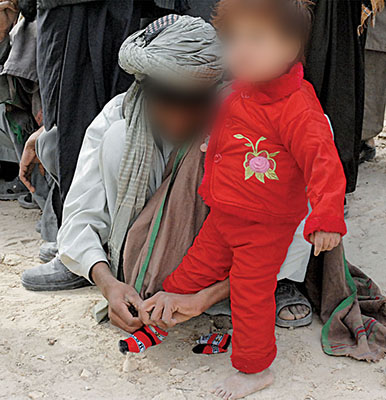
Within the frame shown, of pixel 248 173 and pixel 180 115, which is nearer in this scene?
pixel 248 173

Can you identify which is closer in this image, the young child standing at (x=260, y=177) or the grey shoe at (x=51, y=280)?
the young child standing at (x=260, y=177)

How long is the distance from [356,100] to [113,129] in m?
1.78

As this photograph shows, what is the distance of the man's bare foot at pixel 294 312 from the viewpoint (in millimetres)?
2629

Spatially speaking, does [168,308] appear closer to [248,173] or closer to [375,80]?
[248,173]

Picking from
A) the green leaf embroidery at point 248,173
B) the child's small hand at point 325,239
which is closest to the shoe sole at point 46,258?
the green leaf embroidery at point 248,173

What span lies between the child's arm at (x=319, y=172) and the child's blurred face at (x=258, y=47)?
0.58 ft

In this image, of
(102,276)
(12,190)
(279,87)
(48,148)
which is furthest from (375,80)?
(102,276)

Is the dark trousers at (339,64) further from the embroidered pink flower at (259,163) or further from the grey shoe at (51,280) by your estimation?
the grey shoe at (51,280)

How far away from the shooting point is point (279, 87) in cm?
198

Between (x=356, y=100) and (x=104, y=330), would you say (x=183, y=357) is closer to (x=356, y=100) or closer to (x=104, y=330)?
(x=104, y=330)

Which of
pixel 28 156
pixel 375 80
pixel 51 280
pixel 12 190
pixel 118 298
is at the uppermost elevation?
pixel 375 80

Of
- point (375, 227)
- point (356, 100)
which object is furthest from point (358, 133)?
point (375, 227)

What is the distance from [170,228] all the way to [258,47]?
0.82 meters

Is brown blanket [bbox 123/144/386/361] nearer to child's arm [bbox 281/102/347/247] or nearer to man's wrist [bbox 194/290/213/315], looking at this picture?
man's wrist [bbox 194/290/213/315]
